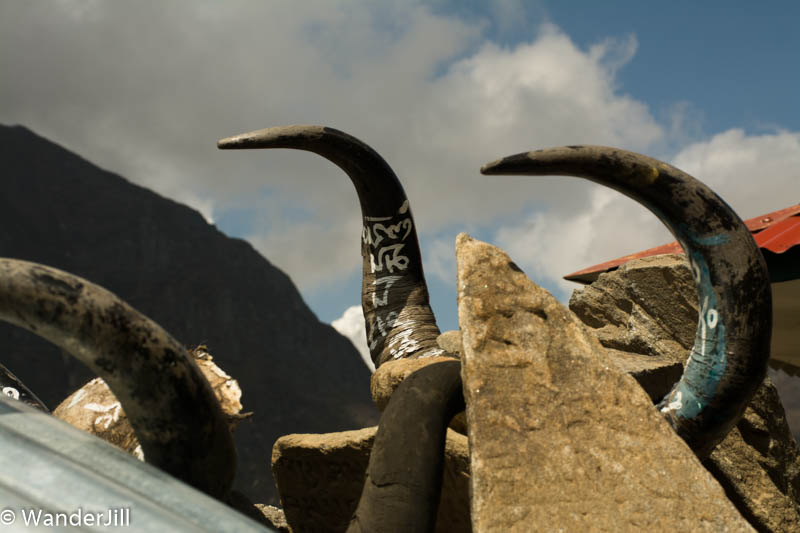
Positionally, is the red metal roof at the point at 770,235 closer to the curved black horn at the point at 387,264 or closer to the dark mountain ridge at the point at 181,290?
the curved black horn at the point at 387,264

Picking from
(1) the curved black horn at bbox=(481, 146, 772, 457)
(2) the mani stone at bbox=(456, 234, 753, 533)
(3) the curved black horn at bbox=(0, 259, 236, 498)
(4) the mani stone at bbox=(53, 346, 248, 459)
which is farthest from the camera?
(4) the mani stone at bbox=(53, 346, 248, 459)

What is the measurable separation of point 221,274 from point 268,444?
441 inches

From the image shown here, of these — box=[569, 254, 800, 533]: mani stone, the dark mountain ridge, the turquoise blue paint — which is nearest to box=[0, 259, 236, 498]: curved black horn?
the turquoise blue paint

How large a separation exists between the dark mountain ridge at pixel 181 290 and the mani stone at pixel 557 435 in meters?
22.3

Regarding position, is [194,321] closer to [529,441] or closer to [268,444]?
[268,444]

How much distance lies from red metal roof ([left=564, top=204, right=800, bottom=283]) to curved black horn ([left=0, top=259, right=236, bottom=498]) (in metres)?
3.70

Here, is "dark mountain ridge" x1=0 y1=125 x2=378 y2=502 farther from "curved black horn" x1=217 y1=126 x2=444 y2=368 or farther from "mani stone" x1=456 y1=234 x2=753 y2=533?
"mani stone" x1=456 y1=234 x2=753 y2=533

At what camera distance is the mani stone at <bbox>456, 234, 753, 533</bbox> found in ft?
4.91

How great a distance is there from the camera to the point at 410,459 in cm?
160

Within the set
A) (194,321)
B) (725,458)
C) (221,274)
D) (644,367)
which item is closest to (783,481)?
(725,458)

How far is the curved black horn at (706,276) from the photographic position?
1882 mm

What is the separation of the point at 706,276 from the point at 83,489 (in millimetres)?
1792

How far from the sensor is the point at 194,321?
2881 centimetres

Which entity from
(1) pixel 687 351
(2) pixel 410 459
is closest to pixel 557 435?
→ (2) pixel 410 459
